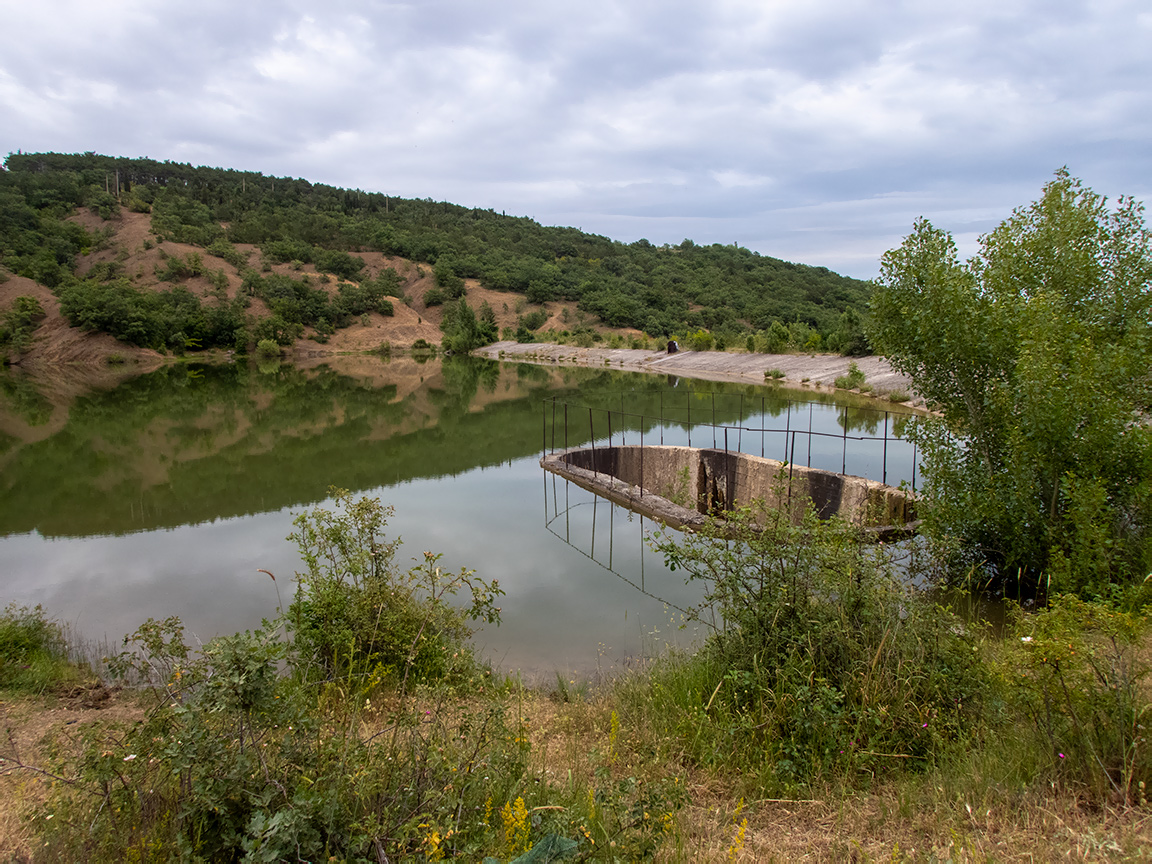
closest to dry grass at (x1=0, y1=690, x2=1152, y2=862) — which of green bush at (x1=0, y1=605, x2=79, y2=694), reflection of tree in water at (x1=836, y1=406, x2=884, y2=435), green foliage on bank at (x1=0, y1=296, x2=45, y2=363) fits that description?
green bush at (x1=0, y1=605, x2=79, y2=694)

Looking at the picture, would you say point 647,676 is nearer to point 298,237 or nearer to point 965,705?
point 965,705

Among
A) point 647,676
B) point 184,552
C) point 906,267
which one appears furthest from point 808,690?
point 184,552

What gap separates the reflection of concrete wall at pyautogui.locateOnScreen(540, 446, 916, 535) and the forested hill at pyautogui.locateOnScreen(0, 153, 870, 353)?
35.0 metres

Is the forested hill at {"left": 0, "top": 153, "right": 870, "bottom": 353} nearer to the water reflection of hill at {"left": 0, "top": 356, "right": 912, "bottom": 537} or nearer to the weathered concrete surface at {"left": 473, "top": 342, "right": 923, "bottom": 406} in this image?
the weathered concrete surface at {"left": 473, "top": 342, "right": 923, "bottom": 406}

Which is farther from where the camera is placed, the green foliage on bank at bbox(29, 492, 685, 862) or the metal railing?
the metal railing

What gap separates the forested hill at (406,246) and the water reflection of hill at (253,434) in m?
23.8

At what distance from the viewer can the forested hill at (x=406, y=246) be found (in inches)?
2943

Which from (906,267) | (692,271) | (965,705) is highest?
(692,271)

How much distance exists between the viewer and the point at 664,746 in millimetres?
4707

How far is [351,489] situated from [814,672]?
47.5 ft

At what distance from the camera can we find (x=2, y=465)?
19344 millimetres

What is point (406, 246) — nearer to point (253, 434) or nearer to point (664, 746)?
point (253, 434)

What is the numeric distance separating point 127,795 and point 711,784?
10.5ft

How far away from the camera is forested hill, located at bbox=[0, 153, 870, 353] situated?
7475 cm
